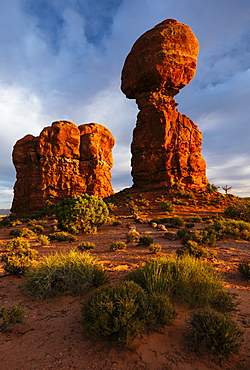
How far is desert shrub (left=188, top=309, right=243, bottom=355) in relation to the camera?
2.50m

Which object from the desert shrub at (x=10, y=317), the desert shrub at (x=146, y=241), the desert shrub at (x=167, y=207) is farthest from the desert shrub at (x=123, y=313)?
the desert shrub at (x=167, y=207)

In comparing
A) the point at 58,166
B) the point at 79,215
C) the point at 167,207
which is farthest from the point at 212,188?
the point at 58,166

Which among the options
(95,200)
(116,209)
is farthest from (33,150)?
(95,200)

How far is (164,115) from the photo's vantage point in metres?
29.4

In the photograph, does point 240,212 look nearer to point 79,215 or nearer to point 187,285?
point 79,215

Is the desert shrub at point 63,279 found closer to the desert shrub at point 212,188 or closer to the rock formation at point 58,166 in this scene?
the desert shrub at point 212,188

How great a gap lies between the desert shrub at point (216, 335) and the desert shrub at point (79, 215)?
35.4 feet

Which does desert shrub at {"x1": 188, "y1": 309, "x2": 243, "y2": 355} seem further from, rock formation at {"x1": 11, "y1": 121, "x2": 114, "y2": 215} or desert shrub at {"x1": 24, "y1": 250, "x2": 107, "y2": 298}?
rock formation at {"x1": 11, "y1": 121, "x2": 114, "y2": 215}

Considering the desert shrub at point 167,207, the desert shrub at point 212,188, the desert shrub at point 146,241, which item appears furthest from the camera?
the desert shrub at point 212,188

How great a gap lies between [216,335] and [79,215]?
11232 millimetres

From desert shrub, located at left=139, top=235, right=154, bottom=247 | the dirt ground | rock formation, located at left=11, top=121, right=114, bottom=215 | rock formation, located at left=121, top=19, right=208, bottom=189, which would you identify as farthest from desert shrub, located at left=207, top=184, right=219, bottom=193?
the dirt ground

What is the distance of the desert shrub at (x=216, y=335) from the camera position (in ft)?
8.20

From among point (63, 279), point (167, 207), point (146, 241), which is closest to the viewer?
point (63, 279)

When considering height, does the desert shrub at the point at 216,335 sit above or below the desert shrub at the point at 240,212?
below
